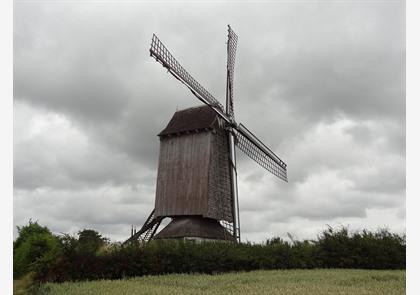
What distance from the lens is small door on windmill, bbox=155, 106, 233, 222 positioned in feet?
82.8

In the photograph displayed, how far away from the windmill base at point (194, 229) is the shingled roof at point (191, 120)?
5.45 metres

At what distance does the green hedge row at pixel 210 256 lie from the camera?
632 inches

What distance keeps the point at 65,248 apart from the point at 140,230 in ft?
38.1

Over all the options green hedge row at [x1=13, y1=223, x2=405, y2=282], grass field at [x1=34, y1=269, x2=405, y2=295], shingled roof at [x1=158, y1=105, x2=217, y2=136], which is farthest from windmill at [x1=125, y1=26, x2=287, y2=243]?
grass field at [x1=34, y1=269, x2=405, y2=295]

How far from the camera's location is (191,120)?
2756cm

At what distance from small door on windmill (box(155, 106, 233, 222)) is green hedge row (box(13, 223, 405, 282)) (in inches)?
199

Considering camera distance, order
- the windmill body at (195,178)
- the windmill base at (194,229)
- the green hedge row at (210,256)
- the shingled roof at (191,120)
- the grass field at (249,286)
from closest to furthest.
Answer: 1. the grass field at (249,286)
2. the green hedge row at (210,256)
3. the windmill base at (194,229)
4. the windmill body at (195,178)
5. the shingled roof at (191,120)

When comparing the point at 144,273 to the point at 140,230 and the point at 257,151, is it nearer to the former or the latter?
the point at 140,230

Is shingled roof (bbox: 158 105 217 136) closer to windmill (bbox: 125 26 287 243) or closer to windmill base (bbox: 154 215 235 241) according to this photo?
windmill (bbox: 125 26 287 243)

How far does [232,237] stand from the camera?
2642cm

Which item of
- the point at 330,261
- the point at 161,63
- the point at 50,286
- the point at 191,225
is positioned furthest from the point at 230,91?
the point at 50,286

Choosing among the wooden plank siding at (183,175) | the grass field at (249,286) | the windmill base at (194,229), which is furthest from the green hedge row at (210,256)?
the wooden plank siding at (183,175)

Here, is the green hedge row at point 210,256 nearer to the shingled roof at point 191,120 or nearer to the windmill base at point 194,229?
the windmill base at point 194,229
